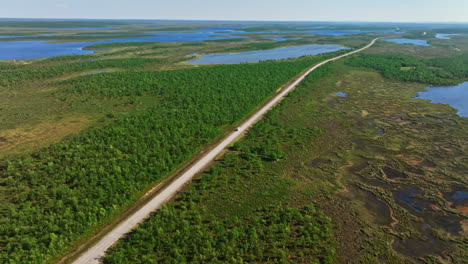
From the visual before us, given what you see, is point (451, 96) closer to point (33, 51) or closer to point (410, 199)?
point (410, 199)

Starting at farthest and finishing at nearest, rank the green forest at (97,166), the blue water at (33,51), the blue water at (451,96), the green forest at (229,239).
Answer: the blue water at (33,51), the blue water at (451,96), the green forest at (97,166), the green forest at (229,239)

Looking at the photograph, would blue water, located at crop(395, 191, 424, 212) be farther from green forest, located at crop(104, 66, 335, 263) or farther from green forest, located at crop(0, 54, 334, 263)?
green forest, located at crop(0, 54, 334, 263)

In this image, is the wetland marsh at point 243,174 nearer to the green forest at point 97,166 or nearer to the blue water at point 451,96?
the green forest at point 97,166

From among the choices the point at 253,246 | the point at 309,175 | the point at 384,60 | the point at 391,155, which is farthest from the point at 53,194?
the point at 384,60

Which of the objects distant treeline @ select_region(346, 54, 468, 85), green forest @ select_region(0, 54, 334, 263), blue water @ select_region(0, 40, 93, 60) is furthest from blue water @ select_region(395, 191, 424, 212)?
blue water @ select_region(0, 40, 93, 60)

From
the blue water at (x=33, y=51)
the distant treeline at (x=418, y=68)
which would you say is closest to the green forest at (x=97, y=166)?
the distant treeline at (x=418, y=68)

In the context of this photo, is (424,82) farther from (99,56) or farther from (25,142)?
(99,56)

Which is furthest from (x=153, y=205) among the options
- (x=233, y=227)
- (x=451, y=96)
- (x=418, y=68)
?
(x=418, y=68)
